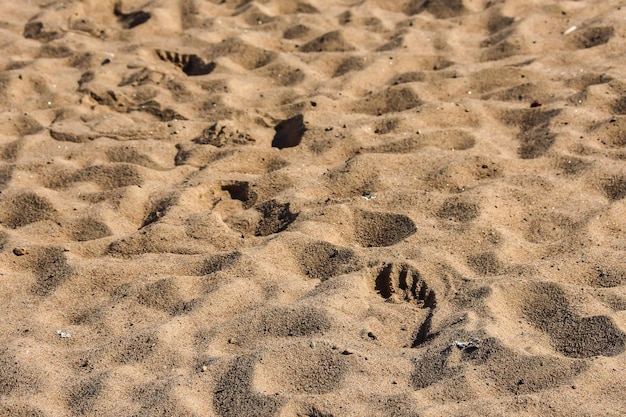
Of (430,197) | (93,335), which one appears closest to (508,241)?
(430,197)

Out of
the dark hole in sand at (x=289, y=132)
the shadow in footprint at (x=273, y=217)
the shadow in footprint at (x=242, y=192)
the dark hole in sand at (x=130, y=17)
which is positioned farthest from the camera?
the dark hole in sand at (x=130, y=17)

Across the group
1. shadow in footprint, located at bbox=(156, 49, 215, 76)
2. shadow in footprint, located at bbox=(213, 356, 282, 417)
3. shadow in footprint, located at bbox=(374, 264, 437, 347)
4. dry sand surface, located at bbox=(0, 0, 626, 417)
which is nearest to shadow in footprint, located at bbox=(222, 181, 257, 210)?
dry sand surface, located at bbox=(0, 0, 626, 417)

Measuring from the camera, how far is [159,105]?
441 cm

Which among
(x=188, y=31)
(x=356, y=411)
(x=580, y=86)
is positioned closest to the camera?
(x=356, y=411)

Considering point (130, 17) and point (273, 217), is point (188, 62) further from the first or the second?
point (273, 217)

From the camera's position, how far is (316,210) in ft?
11.1

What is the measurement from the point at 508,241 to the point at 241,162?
1.32m

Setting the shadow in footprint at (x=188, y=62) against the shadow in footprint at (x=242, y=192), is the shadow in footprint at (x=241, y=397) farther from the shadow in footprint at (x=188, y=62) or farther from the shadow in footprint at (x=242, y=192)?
the shadow in footprint at (x=188, y=62)

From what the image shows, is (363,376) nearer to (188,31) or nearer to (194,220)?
(194,220)

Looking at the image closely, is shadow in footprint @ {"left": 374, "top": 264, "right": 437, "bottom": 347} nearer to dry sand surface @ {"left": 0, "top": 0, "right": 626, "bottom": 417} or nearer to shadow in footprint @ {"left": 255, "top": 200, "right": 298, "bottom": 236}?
dry sand surface @ {"left": 0, "top": 0, "right": 626, "bottom": 417}

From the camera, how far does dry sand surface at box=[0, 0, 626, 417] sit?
2471 millimetres

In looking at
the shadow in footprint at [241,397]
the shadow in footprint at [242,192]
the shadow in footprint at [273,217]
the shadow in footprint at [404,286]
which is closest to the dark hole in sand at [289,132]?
the shadow in footprint at [242,192]

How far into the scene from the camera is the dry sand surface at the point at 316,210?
8.11ft

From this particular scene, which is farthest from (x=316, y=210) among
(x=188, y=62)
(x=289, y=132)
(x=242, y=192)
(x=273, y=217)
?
(x=188, y=62)
